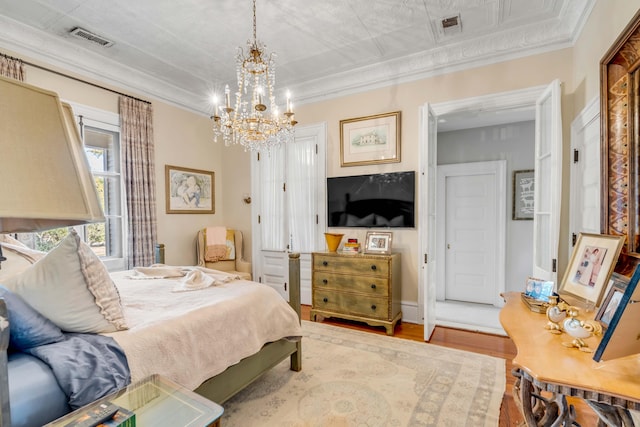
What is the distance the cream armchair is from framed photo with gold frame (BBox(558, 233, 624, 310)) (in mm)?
3453

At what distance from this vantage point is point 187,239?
4375 millimetres

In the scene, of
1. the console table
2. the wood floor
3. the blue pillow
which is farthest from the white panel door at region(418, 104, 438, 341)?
the blue pillow

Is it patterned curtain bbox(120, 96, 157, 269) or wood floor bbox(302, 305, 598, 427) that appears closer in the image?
wood floor bbox(302, 305, 598, 427)

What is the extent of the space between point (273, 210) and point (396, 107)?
2200 mm

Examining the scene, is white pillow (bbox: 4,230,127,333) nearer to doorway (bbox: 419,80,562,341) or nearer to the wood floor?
the wood floor

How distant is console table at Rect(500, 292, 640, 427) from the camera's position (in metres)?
0.92

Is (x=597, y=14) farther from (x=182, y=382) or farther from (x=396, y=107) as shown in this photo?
(x=182, y=382)

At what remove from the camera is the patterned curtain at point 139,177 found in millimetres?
3633

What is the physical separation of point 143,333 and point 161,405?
408 mm

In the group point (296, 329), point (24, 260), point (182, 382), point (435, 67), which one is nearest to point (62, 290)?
point (182, 382)

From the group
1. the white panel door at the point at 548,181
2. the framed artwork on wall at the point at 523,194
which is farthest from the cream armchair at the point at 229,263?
the framed artwork on wall at the point at 523,194

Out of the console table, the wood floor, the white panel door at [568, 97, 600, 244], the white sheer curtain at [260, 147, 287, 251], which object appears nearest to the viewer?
the console table

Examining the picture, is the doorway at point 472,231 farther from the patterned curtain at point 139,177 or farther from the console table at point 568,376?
the patterned curtain at point 139,177

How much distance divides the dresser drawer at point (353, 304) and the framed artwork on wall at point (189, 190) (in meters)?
2.23
